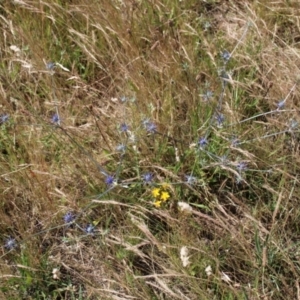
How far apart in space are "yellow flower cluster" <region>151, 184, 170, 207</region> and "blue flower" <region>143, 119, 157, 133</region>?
0.23 m

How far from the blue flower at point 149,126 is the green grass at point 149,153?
12 mm

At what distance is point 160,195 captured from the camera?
2.32 metres

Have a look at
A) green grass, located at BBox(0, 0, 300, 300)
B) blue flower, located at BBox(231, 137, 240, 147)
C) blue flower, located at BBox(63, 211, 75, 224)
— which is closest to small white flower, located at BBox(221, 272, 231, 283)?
green grass, located at BBox(0, 0, 300, 300)

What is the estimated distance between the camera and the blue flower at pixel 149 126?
2.39m

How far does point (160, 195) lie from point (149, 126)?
281mm

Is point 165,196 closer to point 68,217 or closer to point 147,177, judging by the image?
point 147,177

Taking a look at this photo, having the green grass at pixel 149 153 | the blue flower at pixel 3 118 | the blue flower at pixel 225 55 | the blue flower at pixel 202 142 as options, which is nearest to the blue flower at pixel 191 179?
the green grass at pixel 149 153

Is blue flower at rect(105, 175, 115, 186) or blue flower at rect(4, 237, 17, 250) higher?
blue flower at rect(105, 175, 115, 186)

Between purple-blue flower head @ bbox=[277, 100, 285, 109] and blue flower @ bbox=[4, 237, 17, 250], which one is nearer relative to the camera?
blue flower @ bbox=[4, 237, 17, 250]

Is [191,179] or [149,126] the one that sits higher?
[149,126]

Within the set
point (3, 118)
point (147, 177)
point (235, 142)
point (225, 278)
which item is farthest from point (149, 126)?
point (225, 278)

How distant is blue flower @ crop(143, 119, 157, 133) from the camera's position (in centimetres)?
239

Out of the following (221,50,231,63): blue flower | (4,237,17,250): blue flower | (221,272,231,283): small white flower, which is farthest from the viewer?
(221,50,231,63): blue flower

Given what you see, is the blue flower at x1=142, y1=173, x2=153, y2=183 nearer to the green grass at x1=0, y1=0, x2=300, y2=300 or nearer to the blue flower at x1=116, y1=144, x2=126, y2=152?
the green grass at x1=0, y1=0, x2=300, y2=300
